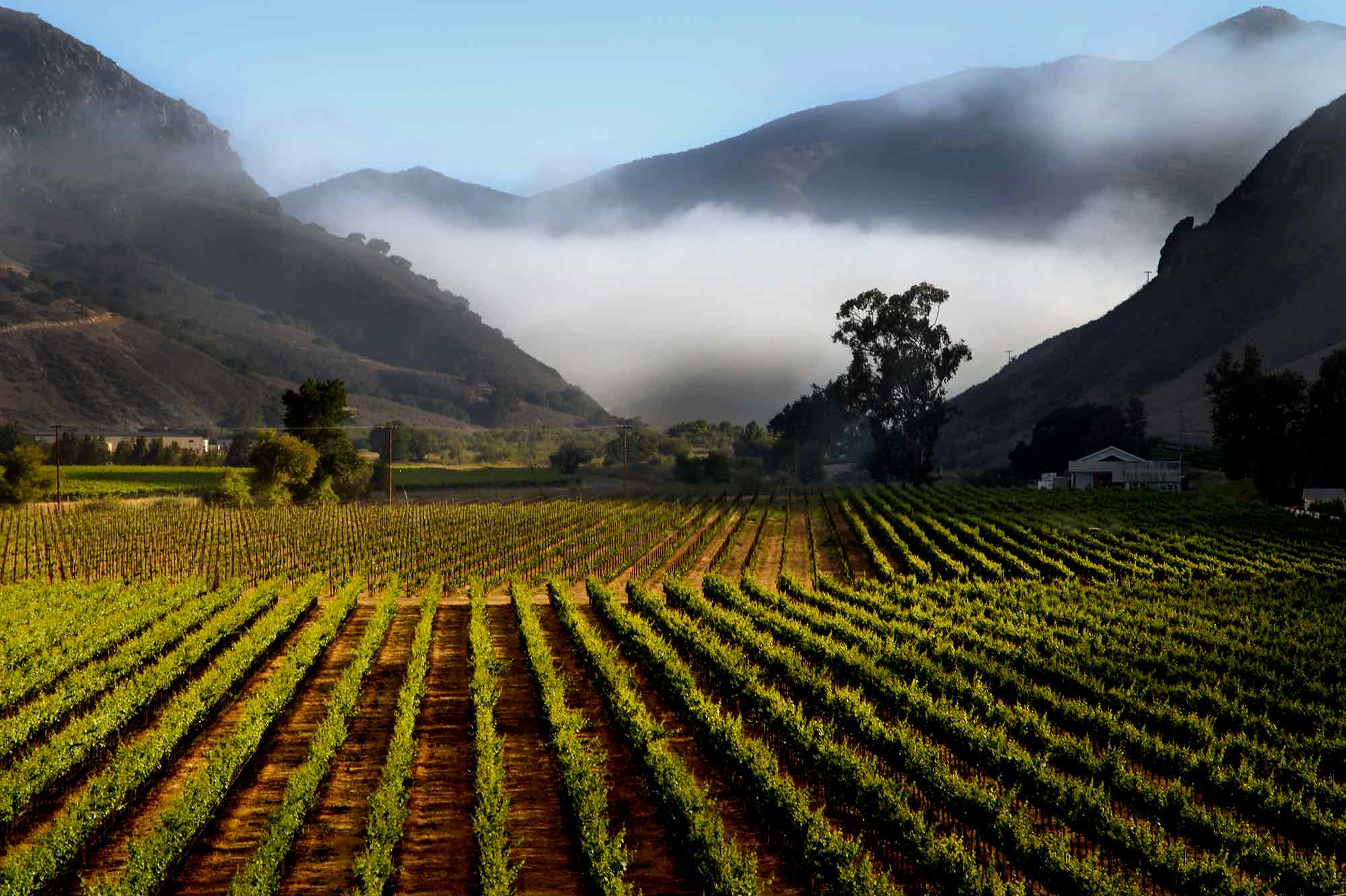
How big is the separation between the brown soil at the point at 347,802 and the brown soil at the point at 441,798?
69 centimetres

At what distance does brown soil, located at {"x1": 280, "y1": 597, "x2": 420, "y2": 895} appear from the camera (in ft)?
43.7

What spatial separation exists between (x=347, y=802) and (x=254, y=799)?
169cm

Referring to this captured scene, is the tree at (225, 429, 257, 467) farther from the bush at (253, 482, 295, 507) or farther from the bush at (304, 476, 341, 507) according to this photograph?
the bush at (253, 482, 295, 507)

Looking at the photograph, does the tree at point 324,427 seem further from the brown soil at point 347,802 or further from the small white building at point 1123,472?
the small white building at point 1123,472

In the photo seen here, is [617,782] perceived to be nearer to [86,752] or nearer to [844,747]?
[844,747]

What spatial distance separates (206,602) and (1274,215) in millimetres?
202953

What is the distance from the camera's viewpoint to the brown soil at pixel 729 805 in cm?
1312

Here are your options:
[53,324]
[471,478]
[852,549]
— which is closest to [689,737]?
[852,549]

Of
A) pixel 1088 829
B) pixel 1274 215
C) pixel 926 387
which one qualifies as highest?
pixel 1274 215

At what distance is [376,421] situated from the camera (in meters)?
186

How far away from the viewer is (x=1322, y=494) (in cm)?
6856

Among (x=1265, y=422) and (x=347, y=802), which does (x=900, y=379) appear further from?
(x=347, y=802)

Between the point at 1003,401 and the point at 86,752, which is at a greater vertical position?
the point at 1003,401

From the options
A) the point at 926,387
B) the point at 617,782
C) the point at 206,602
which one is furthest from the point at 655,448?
the point at 617,782
